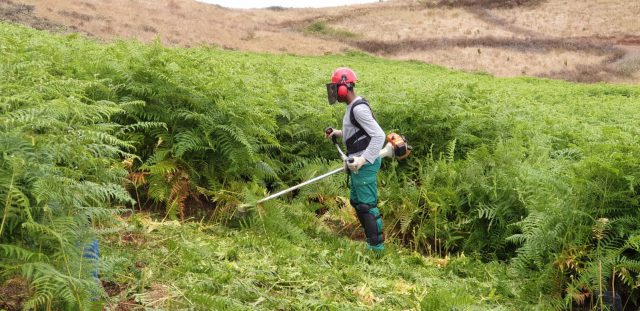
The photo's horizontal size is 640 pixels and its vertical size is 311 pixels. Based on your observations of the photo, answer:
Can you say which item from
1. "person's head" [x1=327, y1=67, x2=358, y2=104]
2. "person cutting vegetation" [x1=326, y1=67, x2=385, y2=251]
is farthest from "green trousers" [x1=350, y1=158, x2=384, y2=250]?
"person's head" [x1=327, y1=67, x2=358, y2=104]

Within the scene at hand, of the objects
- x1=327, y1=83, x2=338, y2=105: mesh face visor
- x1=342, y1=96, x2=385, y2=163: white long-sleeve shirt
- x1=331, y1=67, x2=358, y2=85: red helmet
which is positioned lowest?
x1=342, y1=96, x2=385, y2=163: white long-sleeve shirt

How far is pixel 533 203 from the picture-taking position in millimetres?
7172

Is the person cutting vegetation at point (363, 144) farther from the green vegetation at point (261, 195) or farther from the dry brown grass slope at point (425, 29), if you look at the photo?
the dry brown grass slope at point (425, 29)

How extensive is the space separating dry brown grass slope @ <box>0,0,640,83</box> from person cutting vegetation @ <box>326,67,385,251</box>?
24.2 metres

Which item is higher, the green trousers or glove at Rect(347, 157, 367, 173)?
glove at Rect(347, 157, 367, 173)

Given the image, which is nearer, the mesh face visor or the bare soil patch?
the mesh face visor

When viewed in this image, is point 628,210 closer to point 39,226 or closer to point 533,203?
point 533,203

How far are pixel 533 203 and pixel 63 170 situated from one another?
5414 millimetres

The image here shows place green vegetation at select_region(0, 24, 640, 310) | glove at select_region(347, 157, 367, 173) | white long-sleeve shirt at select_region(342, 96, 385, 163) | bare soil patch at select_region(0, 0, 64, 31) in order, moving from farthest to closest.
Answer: bare soil patch at select_region(0, 0, 64, 31) → white long-sleeve shirt at select_region(342, 96, 385, 163) → glove at select_region(347, 157, 367, 173) → green vegetation at select_region(0, 24, 640, 310)

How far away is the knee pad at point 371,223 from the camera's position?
294 inches

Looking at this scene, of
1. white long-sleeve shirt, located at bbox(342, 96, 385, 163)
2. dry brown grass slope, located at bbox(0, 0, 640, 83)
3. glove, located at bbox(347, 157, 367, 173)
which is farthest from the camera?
dry brown grass slope, located at bbox(0, 0, 640, 83)

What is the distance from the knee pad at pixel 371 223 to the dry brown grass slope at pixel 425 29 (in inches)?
969

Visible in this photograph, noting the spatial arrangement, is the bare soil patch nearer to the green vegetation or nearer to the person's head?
the green vegetation

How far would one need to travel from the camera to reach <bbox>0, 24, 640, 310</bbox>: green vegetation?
12.7 ft
